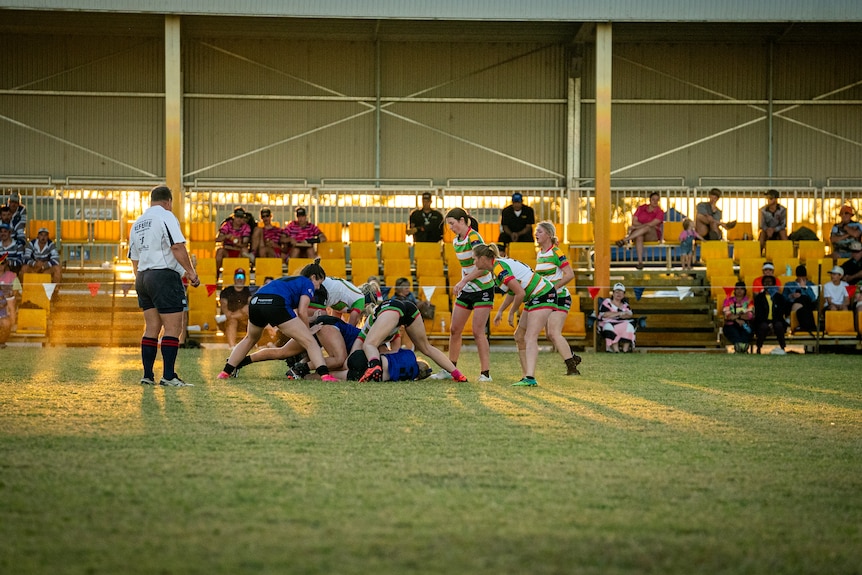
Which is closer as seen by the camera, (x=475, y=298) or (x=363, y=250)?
(x=475, y=298)

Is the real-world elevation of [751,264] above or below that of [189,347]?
above

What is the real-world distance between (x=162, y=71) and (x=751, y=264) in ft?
41.2

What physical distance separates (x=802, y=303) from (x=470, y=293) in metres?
8.88

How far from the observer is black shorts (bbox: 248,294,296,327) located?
10.0 metres

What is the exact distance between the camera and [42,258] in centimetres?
1883

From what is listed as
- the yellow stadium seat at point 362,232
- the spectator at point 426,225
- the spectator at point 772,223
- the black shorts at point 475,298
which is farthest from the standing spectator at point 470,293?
the spectator at point 772,223

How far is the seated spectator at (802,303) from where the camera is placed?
691 inches

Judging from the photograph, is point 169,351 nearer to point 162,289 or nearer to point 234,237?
point 162,289

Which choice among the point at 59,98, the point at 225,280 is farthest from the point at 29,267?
the point at 59,98

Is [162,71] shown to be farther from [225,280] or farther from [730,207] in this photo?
[730,207]

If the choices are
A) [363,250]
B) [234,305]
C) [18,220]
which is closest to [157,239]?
[234,305]

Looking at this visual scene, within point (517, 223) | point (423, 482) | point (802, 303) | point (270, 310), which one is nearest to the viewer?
point (423, 482)

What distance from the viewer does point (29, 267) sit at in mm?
18750

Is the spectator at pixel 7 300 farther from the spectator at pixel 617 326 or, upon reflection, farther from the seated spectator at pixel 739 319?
the seated spectator at pixel 739 319
